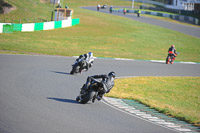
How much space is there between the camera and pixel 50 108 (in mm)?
10016

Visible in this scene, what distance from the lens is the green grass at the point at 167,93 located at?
37.8 ft

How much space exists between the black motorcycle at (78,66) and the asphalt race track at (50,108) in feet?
1.00

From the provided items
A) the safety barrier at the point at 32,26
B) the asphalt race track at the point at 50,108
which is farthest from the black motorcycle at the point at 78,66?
the safety barrier at the point at 32,26

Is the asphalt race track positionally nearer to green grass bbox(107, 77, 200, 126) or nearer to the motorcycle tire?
the motorcycle tire

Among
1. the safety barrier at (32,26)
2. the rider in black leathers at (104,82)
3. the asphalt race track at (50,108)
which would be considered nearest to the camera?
the asphalt race track at (50,108)

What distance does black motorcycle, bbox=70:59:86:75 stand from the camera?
56.4 feet

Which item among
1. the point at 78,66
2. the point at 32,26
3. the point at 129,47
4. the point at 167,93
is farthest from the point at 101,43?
the point at 167,93

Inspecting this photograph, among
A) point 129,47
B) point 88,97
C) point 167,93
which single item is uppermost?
point 129,47

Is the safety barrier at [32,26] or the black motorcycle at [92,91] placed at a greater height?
the safety barrier at [32,26]

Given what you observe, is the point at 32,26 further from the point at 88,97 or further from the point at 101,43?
the point at 88,97

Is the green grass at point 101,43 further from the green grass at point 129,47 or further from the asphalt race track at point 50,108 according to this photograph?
the asphalt race track at point 50,108

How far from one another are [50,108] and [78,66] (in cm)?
744

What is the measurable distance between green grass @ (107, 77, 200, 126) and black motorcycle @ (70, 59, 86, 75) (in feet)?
6.20

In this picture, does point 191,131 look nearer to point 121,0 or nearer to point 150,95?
point 150,95
